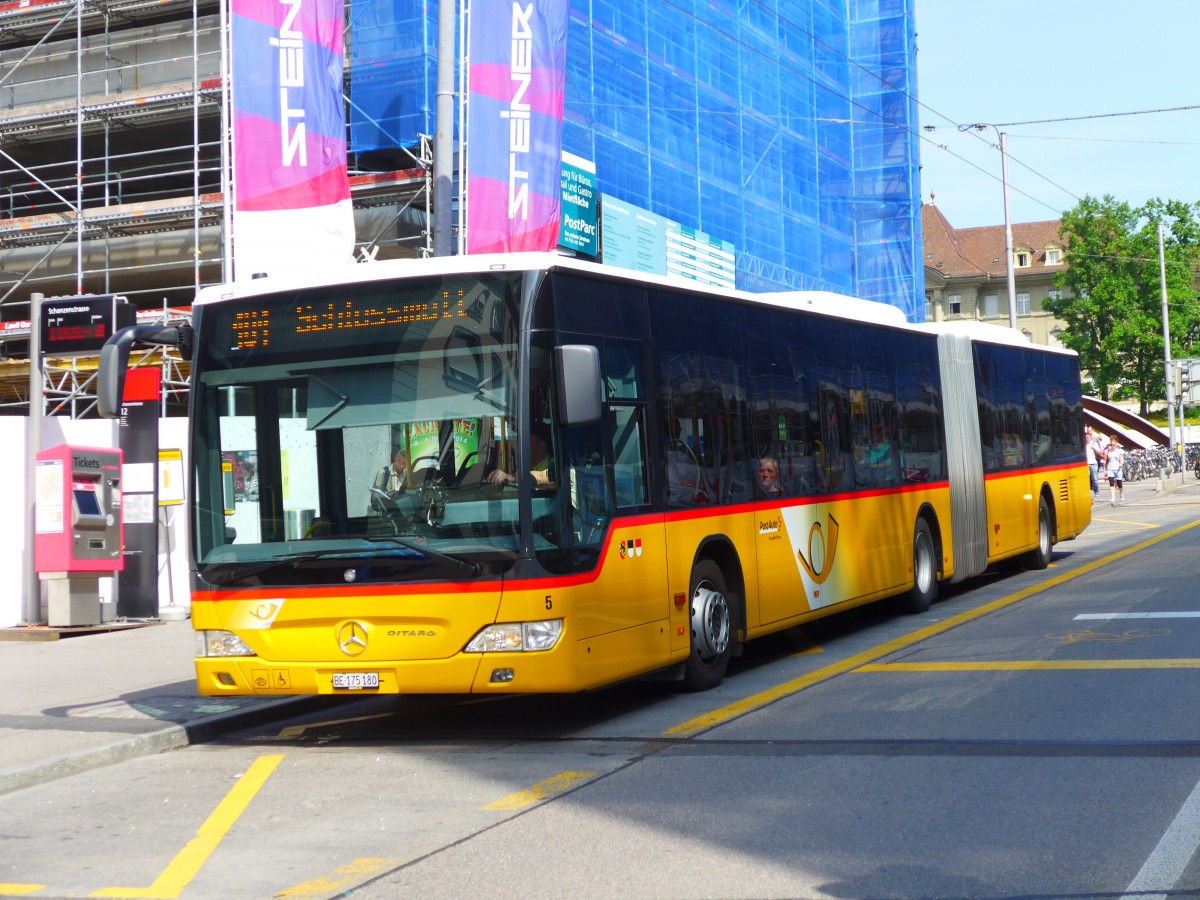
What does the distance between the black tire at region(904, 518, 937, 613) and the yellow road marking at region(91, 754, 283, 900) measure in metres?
7.83

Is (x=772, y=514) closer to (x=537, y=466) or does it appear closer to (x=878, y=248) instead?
(x=537, y=466)

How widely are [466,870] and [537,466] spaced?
2938 mm

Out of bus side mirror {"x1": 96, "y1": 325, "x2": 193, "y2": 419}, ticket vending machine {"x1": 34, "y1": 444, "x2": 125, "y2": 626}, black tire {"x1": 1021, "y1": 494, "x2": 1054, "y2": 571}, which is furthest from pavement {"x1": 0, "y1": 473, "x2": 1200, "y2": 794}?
black tire {"x1": 1021, "y1": 494, "x2": 1054, "y2": 571}

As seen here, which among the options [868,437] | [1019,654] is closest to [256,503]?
[1019,654]

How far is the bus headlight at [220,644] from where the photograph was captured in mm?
8641

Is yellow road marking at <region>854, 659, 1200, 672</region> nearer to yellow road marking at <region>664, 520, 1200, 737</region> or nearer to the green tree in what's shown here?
yellow road marking at <region>664, 520, 1200, 737</region>

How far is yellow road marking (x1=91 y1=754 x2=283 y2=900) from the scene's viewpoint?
5688 millimetres

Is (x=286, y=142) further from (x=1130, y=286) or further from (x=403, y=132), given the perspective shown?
(x=1130, y=286)

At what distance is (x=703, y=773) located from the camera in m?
7.20

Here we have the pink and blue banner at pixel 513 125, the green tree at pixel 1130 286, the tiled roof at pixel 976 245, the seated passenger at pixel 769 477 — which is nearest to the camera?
the seated passenger at pixel 769 477

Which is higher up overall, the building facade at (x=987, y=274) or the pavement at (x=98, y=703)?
the building facade at (x=987, y=274)

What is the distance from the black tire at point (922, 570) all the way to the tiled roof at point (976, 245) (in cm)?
8812

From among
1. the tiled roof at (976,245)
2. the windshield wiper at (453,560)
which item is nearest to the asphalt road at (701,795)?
the windshield wiper at (453,560)

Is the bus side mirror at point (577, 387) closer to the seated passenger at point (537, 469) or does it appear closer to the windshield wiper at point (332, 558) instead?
the seated passenger at point (537, 469)
